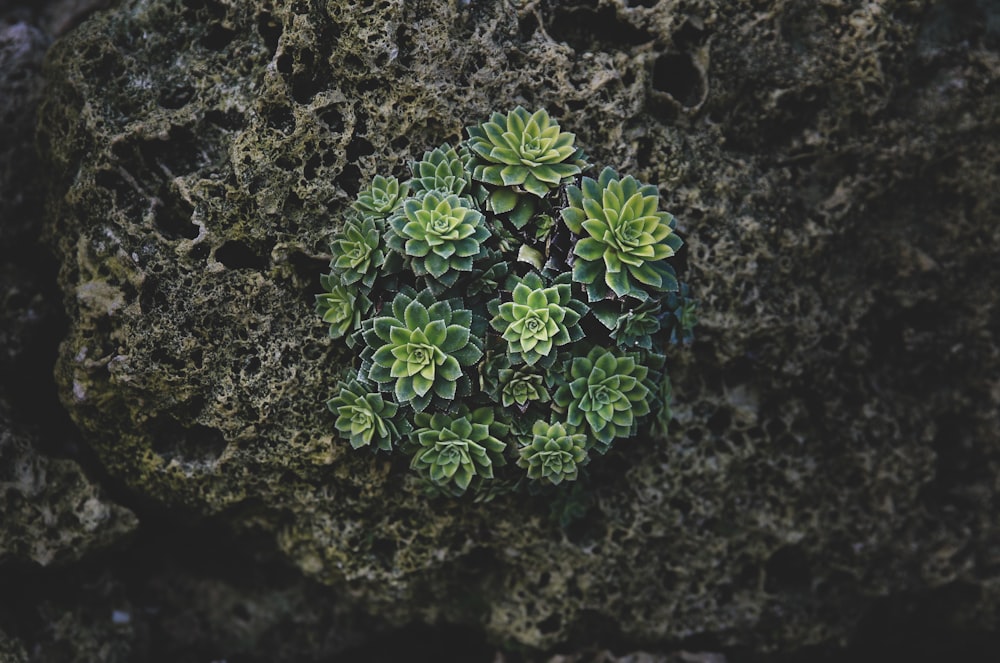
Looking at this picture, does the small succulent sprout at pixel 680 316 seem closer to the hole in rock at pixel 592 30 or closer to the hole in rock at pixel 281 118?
the hole in rock at pixel 592 30

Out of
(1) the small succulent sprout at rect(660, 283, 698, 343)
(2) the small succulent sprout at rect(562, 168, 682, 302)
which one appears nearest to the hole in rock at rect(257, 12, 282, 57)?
(2) the small succulent sprout at rect(562, 168, 682, 302)

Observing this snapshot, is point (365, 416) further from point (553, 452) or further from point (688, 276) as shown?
point (688, 276)

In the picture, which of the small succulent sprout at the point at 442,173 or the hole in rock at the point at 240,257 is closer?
the small succulent sprout at the point at 442,173

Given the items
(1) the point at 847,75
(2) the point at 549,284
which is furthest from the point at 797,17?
(2) the point at 549,284

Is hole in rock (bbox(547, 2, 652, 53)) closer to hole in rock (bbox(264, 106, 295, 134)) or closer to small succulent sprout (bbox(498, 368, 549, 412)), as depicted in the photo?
hole in rock (bbox(264, 106, 295, 134))

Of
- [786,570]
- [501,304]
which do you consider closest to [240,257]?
[501,304]

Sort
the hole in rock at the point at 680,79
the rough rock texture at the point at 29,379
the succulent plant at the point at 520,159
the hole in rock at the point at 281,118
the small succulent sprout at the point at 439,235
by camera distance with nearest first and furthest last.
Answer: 1. the small succulent sprout at the point at 439,235
2. the succulent plant at the point at 520,159
3. the hole in rock at the point at 281,118
4. the rough rock texture at the point at 29,379
5. the hole in rock at the point at 680,79

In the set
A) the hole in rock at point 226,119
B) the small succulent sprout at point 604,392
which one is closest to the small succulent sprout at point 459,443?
the small succulent sprout at point 604,392
